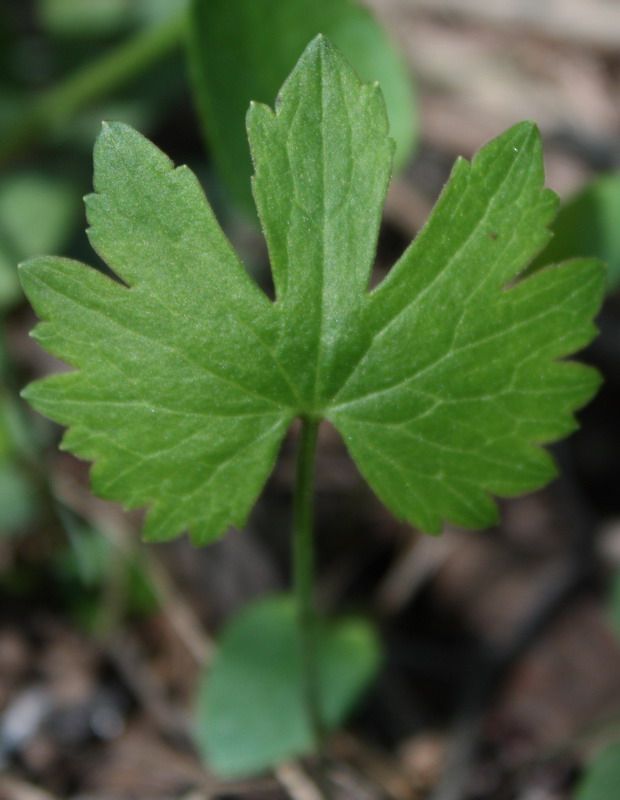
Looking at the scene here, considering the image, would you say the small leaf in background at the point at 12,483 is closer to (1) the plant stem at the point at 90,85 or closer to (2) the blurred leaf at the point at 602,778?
(1) the plant stem at the point at 90,85

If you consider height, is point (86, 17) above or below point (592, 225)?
Answer: above

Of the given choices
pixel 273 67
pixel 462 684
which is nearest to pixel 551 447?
pixel 462 684

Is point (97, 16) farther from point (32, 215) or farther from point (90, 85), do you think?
point (32, 215)

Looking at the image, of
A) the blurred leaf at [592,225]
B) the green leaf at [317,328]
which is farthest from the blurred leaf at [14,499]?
the blurred leaf at [592,225]

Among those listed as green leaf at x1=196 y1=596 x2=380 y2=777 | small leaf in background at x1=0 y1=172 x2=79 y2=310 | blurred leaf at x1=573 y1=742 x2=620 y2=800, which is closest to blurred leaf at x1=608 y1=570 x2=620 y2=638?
blurred leaf at x1=573 y1=742 x2=620 y2=800

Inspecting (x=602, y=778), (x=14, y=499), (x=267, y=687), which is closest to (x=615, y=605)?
(x=602, y=778)
